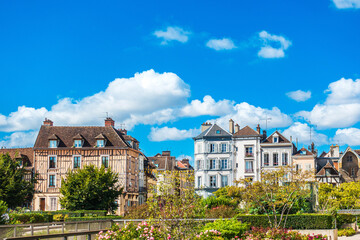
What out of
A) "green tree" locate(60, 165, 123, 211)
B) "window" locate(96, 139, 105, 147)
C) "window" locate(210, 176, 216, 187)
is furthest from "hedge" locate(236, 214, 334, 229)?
"window" locate(210, 176, 216, 187)

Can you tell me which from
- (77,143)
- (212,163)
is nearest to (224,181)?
(212,163)

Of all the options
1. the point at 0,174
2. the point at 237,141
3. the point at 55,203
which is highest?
the point at 237,141

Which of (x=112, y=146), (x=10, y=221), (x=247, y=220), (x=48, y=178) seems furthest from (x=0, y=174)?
(x=247, y=220)

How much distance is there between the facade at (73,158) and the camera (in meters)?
50.2

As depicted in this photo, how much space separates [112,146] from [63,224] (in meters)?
32.2

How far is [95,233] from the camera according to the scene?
2042 centimetres

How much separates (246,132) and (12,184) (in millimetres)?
28321

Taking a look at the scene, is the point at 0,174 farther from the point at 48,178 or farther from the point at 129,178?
the point at 129,178

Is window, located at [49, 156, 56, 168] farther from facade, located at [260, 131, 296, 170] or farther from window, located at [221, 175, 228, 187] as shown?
facade, located at [260, 131, 296, 170]

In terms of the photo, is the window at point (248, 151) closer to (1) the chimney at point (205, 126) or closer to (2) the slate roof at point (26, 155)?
(1) the chimney at point (205, 126)

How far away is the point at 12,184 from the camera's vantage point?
4444cm

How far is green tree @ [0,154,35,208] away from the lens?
44.3 m

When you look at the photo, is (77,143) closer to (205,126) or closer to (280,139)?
(205,126)

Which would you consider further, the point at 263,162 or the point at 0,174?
the point at 263,162
